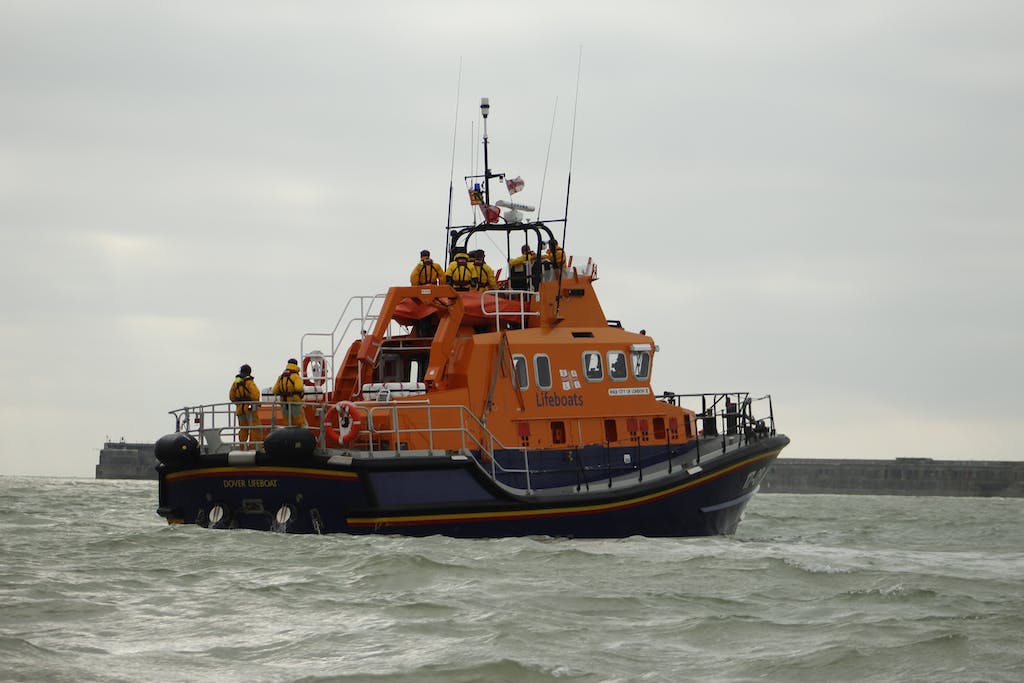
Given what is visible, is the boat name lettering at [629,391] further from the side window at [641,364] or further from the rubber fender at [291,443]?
the rubber fender at [291,443]

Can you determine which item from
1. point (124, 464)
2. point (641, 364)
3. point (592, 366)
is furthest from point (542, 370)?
point (124, 464)

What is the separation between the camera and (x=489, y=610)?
33.2 feet

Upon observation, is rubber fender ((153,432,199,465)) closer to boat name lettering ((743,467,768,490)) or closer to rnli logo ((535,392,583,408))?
rnli logo ((535,392,583,408))

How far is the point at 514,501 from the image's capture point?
14.8 metres

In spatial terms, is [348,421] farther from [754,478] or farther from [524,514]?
[754,478]

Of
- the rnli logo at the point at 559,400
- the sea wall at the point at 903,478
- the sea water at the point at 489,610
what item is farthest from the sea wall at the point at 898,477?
the sea water at the point at 489,610

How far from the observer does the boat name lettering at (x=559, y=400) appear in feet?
53.4

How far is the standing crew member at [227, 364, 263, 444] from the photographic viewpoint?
1567cm

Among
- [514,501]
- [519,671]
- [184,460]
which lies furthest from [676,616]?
[184,460]

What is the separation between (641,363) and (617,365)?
47 cm

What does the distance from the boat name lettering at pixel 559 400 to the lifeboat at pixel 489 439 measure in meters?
0.02

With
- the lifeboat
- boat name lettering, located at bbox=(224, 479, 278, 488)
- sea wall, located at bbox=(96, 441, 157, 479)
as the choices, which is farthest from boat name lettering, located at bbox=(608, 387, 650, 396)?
sea wall, located at bbox=(96, 441, 157, 479)

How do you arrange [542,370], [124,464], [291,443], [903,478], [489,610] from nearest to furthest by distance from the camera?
[489,610]
[291,443]
[542,370]
[903,478]
[124,464]

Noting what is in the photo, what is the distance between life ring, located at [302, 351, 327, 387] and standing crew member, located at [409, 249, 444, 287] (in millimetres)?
1586
